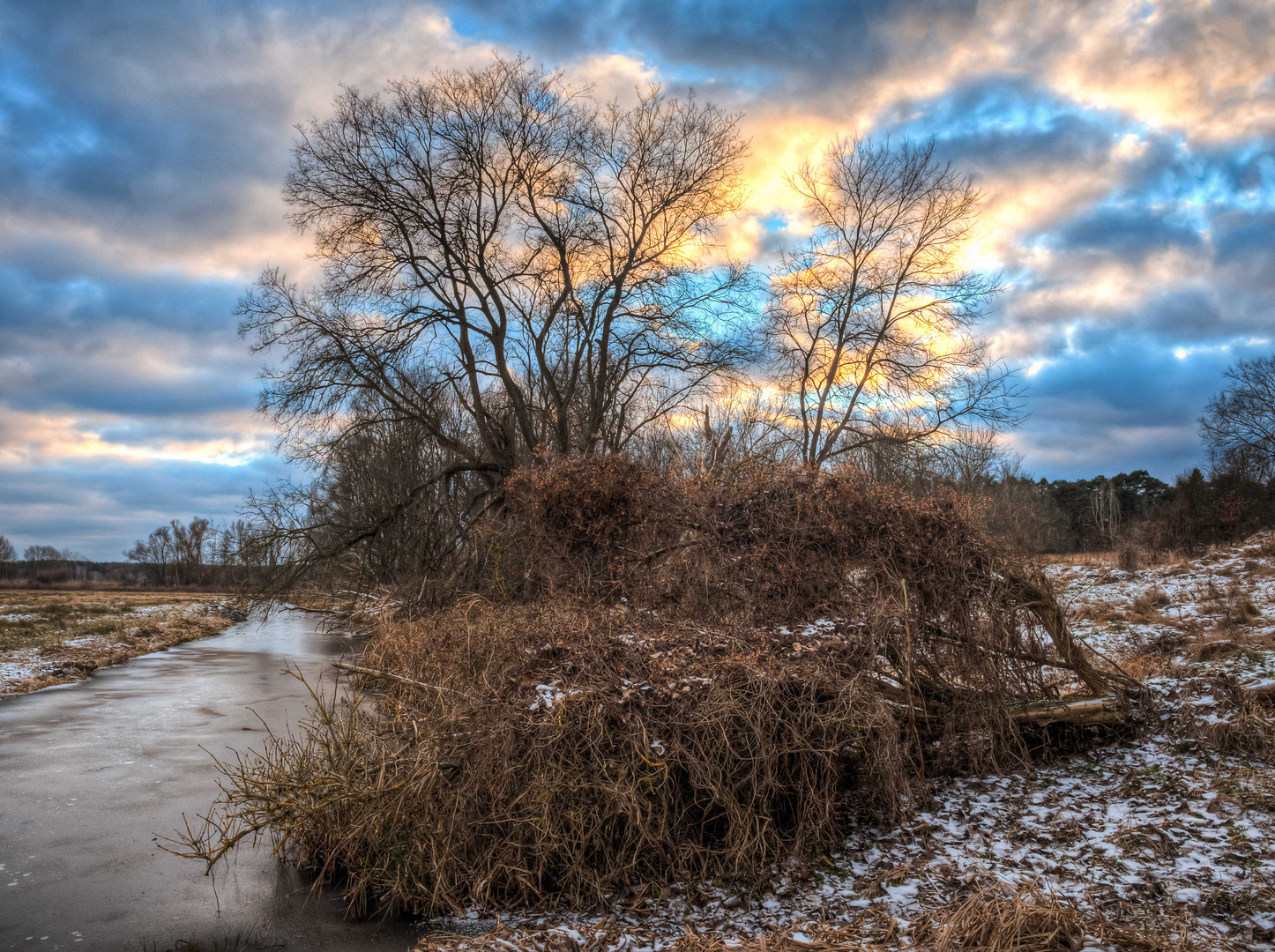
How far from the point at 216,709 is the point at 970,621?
14175 mm

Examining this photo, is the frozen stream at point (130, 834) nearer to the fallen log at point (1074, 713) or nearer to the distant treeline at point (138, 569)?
the fallen log at point (1074, 713)

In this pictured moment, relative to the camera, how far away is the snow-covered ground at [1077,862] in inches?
198

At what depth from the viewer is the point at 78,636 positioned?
24.7 metres

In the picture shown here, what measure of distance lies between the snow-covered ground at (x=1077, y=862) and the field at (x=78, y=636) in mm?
18066

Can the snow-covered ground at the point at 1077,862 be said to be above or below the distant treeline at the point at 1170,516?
below

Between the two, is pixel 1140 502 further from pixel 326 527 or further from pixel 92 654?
pixel 92 654

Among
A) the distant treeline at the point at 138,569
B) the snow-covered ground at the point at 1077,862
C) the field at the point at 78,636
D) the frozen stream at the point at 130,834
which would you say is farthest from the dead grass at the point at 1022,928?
the distant treeline at the point at 138,569

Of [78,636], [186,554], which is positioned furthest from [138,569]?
[78,636]

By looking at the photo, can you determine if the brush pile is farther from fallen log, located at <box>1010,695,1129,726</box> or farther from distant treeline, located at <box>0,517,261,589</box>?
distant treeline, located at <box>0,517,261,589</box>

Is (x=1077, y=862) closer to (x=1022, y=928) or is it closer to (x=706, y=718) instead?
(x=1022, y=928)

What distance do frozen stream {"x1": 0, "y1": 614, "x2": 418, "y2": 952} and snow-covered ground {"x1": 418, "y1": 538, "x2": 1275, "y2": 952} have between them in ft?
5.71

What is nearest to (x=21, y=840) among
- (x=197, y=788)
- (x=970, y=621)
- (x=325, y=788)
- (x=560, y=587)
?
(x=197, y=788)

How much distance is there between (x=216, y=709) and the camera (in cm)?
1522

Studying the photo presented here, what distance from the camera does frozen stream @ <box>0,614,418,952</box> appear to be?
623 cm
